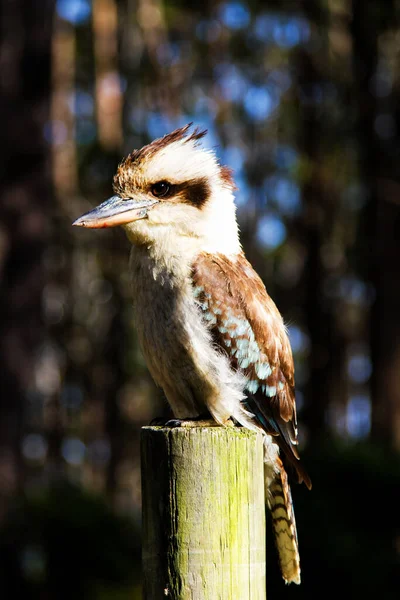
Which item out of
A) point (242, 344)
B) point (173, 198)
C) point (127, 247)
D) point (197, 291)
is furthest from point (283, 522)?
point (127, 247)

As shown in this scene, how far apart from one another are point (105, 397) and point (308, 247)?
562cm

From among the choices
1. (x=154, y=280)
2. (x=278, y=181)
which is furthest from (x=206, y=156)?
(x=278, y=181)

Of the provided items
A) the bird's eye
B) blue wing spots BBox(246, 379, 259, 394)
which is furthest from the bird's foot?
the bird's eye

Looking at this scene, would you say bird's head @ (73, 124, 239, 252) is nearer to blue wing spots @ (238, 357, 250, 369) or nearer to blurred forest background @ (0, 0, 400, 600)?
blue wing spots @ (238, 357, 250, 369)

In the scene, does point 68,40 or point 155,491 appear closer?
point 155,491

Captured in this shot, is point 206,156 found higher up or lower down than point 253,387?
higher up

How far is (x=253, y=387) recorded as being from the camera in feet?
11.0

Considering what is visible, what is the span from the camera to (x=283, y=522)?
3406 mm

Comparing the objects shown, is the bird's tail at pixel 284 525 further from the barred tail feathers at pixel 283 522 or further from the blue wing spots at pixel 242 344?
the blue wing spots at pixel 242 344

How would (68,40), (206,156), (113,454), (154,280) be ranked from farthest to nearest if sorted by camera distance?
(113,454) < (68,40) < (206,156) < (154,280)

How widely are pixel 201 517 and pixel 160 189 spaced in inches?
65.0

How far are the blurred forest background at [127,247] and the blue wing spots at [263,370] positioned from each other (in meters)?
3.16

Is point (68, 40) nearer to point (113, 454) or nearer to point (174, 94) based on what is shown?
point (174, 94)

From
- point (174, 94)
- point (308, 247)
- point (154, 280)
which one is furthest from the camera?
point (308, 247)
